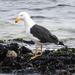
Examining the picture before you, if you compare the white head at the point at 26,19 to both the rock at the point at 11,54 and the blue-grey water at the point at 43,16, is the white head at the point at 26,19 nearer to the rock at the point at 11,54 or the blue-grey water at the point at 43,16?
the rock at the point at 11,54

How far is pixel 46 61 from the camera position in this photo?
908 centimetres

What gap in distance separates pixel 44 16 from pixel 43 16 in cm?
7

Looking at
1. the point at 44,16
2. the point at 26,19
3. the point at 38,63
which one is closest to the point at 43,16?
the point at 44,16

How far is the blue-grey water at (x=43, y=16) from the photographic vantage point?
17.2 meters

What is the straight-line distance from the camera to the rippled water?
1728 cm

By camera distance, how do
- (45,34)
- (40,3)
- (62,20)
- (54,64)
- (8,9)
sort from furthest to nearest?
(40,3)
(8,9)
(62,20)
(45,34)
(54,64)

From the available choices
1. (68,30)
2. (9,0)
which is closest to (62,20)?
(68,30)

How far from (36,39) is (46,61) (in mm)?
1012

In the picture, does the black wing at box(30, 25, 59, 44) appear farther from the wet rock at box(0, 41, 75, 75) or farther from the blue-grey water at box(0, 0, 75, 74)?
the blue-grey water at box(0, 0, 75, 74)

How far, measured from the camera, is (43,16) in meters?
21.9

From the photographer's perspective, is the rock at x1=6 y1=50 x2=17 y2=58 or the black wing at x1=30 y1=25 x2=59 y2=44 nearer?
the rock at x1=6 y1=50 x2=17 y2=58

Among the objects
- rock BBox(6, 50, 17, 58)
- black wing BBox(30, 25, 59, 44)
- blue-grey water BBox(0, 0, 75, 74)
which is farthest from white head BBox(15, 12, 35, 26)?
blue-grey water BBox(0, 0, 75, 74)

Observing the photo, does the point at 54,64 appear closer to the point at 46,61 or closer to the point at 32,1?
the point at 46,61

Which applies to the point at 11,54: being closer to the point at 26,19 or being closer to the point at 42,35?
the point at 42,35
